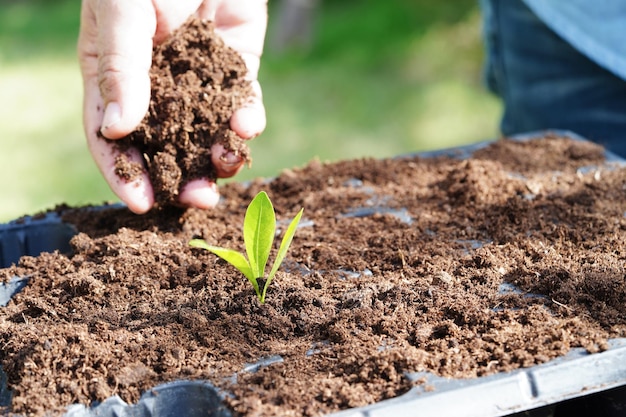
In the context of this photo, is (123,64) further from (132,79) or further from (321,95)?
(321,95)

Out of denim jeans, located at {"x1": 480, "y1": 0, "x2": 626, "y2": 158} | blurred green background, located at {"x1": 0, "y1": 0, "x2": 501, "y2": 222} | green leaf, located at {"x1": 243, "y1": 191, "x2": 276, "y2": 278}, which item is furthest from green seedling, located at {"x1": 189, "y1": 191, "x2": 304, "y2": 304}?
blurred green background, located at {"x1": 0, "y1": 0, "x2": 501, "y2": 222}

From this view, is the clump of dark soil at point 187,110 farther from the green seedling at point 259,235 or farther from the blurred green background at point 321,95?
the blurred green background at point 321,95

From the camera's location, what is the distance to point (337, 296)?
1.31 meters

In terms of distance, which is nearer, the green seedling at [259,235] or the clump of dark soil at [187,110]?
the green seedling at [259,235]

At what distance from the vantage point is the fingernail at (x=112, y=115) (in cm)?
150

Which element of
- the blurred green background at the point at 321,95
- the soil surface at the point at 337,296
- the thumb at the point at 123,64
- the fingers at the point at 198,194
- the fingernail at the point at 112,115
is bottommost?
the soil surface at the point at 337,296

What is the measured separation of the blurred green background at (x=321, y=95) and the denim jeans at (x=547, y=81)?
190cm

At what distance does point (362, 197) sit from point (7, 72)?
4952mm

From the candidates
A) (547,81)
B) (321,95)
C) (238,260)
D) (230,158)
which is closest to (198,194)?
(230,158)

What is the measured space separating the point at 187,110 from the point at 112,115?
0.16 m

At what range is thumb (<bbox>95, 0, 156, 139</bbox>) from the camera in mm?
1500

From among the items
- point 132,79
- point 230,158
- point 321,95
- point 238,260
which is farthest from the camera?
point 321,95

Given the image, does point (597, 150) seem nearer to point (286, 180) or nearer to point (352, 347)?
point (286, 180)

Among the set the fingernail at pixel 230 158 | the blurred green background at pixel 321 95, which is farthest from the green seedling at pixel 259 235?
the blurred green background at pixel 321 95
